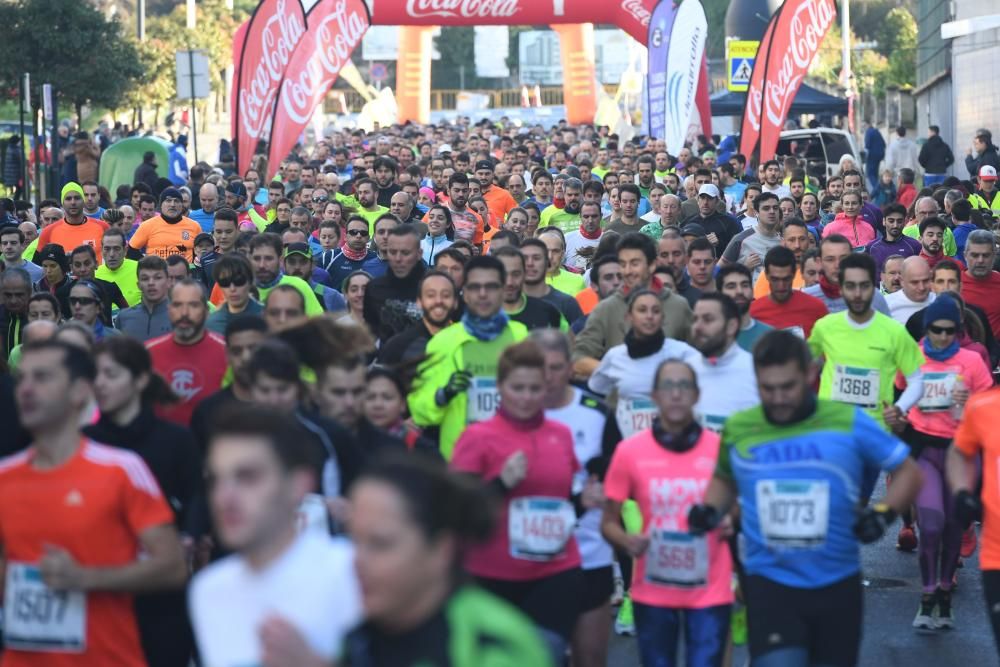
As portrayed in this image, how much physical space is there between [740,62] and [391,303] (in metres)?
33.2

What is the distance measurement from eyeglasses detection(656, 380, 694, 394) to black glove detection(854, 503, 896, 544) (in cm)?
88

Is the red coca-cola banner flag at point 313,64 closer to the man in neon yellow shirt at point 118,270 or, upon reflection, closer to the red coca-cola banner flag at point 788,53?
the red coca-cola banner flag at point 788,53

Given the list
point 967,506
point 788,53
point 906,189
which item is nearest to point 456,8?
point 788,53

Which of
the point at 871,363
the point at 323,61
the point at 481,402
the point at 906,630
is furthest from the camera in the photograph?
the point at 323,61

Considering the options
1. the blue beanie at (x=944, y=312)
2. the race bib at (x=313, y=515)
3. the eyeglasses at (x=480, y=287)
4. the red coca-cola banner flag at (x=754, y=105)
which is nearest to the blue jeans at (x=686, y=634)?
the race bib at (x=313, y=515)

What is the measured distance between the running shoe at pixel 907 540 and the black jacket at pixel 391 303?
3067mm

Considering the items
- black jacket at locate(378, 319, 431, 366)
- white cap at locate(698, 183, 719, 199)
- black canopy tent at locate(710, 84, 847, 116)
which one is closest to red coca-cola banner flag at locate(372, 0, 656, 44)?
black canopy tent at locate(710, 84, 847, 116)

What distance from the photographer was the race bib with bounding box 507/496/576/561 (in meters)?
6.72

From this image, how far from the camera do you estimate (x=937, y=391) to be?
31.1 feet

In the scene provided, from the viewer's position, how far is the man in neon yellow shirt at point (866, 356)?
9352 millimetres

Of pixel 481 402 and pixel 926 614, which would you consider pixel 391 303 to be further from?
pixel 926 614

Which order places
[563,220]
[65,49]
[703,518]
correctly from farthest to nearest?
1. [65,49]
2. [563,220]
3. [703,518]

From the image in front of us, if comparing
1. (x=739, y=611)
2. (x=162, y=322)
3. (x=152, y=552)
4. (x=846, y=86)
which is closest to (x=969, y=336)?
(x=739, y=611)

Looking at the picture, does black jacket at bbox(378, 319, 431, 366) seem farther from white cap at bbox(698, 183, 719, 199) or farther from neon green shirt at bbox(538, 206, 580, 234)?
neon green shirt at bbox(538, 206, 580, 234)
